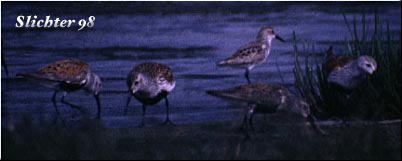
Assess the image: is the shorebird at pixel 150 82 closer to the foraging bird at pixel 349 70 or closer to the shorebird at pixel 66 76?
the shorebird at pixel 66 76

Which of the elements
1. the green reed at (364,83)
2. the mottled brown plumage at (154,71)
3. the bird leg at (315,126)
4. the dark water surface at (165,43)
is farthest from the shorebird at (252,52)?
the bird leg at (315,126)

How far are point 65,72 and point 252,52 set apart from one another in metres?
1.79

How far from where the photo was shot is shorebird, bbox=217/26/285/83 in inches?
314

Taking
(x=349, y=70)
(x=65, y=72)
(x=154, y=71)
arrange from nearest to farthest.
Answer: (x=349, y=70), (x=65, y=72), (x=154, y=71)

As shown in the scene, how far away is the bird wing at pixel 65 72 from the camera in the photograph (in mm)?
7500

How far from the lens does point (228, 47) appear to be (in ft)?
26.5

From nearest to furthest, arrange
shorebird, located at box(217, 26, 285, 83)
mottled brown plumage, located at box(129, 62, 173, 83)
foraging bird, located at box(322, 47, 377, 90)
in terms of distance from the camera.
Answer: foraging bird, located at box(322, 47, 377, 90), mottled brown plumage, located at box(129, 62, 173, 83), shorebird, located at box(217, 26, 285, 83)

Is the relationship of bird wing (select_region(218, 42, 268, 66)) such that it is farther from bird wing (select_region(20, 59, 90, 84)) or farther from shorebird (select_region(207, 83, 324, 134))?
bird wing (select_region(20, 59, 90, 84))

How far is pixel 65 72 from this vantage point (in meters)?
7.57

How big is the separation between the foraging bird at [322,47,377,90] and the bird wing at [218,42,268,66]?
71 centimetres

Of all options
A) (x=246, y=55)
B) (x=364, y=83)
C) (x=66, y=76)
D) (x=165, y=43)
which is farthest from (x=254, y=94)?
(x=66, y=76)

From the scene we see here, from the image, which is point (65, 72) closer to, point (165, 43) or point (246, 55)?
point (165, 43)

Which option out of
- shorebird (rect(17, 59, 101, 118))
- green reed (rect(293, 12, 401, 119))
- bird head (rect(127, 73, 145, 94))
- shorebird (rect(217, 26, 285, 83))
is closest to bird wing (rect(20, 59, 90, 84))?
shorebird (rect(17, 59, 101, 118))

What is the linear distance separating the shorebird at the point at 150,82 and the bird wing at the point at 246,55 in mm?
568
